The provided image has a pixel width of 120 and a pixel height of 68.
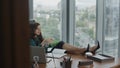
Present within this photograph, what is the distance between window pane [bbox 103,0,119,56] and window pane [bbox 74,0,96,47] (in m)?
0.27

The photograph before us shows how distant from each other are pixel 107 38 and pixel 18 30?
3.91m

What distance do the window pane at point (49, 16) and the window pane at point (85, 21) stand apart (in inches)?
17.5

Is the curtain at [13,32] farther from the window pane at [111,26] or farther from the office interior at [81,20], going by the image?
the window pane at [111,26]

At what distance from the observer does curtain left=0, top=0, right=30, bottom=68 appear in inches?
18.0

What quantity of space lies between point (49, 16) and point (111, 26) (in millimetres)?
1292

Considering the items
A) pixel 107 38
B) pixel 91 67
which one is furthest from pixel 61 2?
pixel 91 67

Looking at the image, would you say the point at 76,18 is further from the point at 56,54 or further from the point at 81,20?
the point at 56,54

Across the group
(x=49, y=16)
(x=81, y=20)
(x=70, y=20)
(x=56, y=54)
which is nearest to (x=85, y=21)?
(x=81, y=20)

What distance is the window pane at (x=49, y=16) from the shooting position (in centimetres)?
388

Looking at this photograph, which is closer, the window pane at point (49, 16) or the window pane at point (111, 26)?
the window pane at point (49, 16)

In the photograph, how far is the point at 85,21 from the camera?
Result: 440 centimetres

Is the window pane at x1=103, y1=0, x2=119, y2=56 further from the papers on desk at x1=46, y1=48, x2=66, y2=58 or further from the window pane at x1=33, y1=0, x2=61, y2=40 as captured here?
the papers on desk at x1=46, y1=48, x2=66, y2=58

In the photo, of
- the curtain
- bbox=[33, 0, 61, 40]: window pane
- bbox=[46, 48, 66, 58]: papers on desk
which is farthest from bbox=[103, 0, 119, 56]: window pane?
the curtain

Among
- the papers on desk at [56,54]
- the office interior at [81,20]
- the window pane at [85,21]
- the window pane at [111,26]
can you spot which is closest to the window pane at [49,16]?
the office interior at [81,20]
